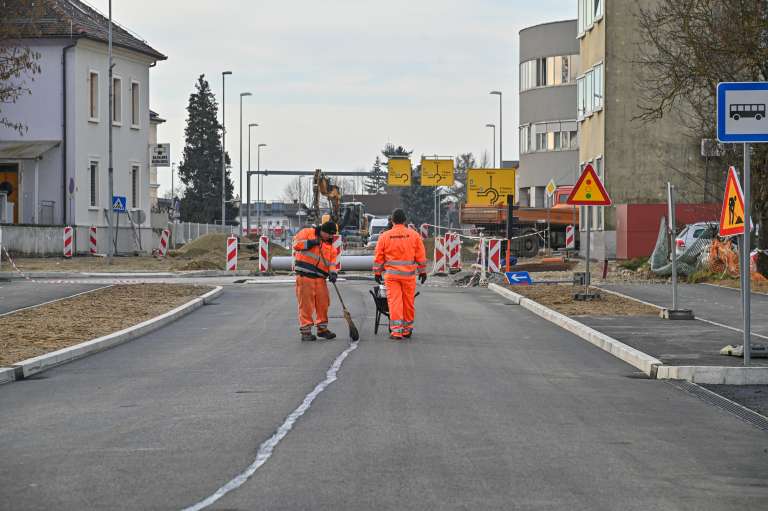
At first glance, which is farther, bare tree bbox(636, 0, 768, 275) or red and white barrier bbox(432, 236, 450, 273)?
red and white barrier bbox(432, 236, 450, 273)

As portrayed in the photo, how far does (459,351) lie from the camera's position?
1555cm

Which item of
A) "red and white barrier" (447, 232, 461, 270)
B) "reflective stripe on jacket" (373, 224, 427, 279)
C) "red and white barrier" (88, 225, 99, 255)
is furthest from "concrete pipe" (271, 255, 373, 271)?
"reflective stripe on jacket" (373, 224, 427, 279)

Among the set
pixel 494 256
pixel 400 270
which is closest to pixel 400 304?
pixel 400 270

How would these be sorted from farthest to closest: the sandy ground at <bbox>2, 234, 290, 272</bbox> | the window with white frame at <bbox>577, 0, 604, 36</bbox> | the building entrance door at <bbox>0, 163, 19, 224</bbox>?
the building entrance door at <bbox>0, 163, 19, 224</bbox> → the window with white frame at <bbox>577, 0, 604, 36</bbox> → the sandy ground at <bbox>2, 234, 290, 272</bbox>

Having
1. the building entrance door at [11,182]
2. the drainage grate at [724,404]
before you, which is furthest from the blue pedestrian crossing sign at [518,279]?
the building entrance door at [11,182]

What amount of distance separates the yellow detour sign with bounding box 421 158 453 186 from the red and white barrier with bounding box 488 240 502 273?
1409 inches

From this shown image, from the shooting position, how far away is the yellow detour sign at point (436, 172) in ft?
229

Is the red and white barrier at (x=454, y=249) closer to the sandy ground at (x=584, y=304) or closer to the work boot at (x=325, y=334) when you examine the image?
the sandy ground at (x=584, y=304)

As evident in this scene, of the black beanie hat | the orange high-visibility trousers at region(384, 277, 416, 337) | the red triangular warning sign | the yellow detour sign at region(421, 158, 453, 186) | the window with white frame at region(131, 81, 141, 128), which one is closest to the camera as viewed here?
the orange high-visibility trousers at region(384, 277, 416, 337)

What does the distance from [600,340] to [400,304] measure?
270cm

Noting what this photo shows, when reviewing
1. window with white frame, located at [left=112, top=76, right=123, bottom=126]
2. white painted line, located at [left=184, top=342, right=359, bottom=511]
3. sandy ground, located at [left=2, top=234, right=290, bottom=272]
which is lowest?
sandy ground, located at [left=2, top=234, right=290, bottom=272]

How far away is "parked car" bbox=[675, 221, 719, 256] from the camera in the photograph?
109 feet

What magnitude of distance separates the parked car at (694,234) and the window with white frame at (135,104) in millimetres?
30394

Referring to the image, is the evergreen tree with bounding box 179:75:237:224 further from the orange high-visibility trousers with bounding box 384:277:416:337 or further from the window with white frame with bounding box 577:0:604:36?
the orange high-visibility trousers with bounding box 384:277:416:337
